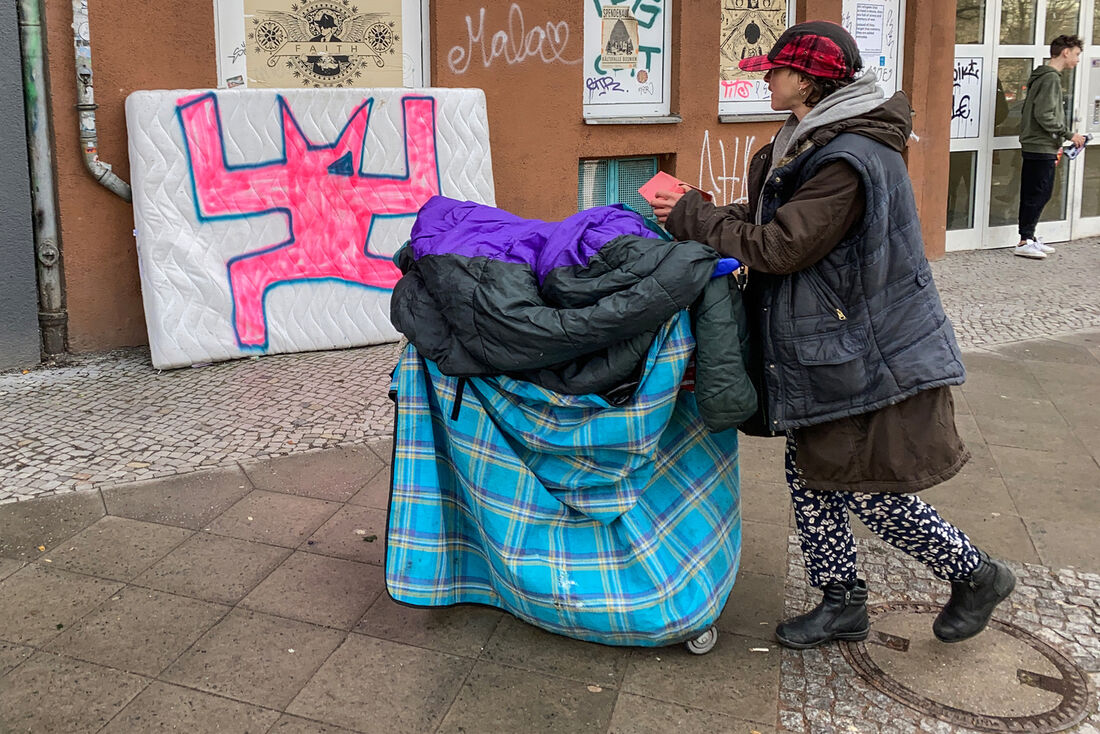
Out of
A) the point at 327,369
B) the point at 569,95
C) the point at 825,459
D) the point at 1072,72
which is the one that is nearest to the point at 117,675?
the point at 825,459

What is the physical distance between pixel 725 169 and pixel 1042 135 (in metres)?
3.23

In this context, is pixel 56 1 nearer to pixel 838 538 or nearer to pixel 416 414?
pixel 416 414

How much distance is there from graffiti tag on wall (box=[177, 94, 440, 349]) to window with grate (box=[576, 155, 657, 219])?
167cm

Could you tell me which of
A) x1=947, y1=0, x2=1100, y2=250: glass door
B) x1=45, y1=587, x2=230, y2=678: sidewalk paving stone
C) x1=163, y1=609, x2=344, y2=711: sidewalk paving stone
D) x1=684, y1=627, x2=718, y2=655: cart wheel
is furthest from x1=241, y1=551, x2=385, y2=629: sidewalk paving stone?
x1=947, y1=0, x2=1100, y2=250: glass door

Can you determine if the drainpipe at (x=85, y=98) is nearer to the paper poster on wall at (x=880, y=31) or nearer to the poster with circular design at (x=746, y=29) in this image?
the poster with circular design at (x=746, y=29)

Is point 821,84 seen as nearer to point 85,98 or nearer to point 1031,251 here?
point 85,98

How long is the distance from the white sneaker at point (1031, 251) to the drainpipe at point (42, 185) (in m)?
8.26

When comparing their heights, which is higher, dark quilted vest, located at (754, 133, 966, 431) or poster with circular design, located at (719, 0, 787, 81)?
poster with circular design, located at (719, 0, 787, 81)

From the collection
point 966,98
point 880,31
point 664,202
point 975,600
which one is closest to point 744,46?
point 880,31

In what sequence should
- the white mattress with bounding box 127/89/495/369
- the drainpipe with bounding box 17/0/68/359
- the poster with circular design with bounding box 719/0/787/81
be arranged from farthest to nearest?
the poster with circular design with bounding box 719/0/787/81 → the white mattress with bounding box 127/89/495/369 → the drainpipe with bounding box 17/0/68/359

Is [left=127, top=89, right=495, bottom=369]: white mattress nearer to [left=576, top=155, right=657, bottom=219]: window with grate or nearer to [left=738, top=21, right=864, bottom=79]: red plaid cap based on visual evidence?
[left=576, top=155, right=657, bottom=219]: window with grate

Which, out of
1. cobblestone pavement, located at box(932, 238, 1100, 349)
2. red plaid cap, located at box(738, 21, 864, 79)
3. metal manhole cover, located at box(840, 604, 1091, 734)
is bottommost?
metal manhole cover, located at box(840, 604, 1091, 734)

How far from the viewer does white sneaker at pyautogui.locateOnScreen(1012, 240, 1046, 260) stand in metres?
9.84

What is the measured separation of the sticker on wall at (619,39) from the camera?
791 centimetres
